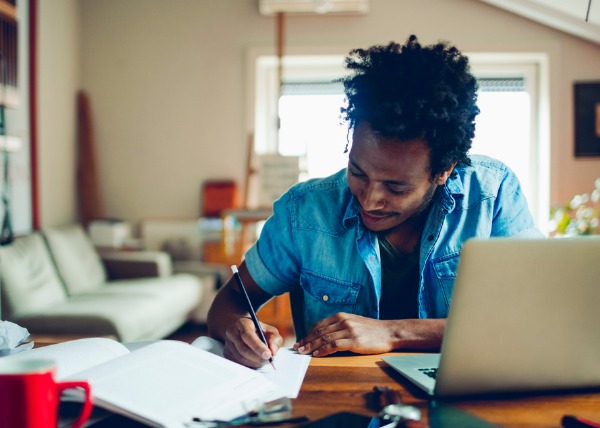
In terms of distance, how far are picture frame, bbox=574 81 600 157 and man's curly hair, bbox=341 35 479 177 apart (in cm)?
348

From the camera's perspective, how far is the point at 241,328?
1.06 metres

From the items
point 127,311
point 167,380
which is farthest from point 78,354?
point 127,311

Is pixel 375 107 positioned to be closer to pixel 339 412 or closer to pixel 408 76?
pixel 408 76

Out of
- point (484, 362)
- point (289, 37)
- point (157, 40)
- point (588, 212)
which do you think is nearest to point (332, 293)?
point (484, 362)

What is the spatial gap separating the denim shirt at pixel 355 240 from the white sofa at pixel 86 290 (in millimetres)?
1713

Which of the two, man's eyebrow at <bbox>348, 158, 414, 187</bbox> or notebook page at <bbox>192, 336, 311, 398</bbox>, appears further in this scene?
man's eyebrow at <bbox>348, 158, 414, 187</bbox>

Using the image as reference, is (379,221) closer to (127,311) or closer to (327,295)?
(327,295)

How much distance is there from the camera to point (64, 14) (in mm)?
4402

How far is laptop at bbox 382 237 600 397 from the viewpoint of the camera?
2.55 ft

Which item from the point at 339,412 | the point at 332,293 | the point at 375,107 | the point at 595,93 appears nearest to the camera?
the point at 339,412

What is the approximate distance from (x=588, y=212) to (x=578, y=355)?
345 cm

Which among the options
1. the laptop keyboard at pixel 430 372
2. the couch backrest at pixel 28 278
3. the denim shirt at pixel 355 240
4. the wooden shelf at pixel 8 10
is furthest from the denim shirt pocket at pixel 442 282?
the wooden shelf at pixel 8 10

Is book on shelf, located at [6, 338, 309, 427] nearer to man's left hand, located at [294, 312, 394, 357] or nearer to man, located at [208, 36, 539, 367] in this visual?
man's left hand, located at [294, 312, 394, 357]

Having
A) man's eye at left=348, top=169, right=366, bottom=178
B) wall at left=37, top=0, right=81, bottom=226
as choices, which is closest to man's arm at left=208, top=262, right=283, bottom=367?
man's eye at left=348, top=169, right=366, bottom=178
